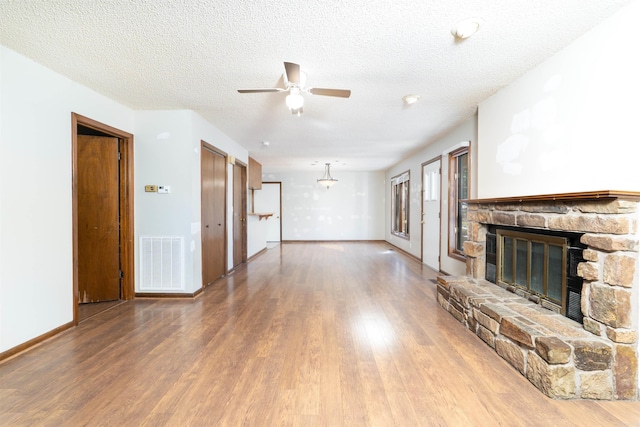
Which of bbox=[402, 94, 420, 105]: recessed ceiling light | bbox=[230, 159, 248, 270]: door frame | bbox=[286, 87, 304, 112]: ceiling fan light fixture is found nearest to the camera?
bbox=[286, 87, 304, 112]: ceiling fan light fixture

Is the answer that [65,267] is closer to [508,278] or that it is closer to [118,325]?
[118,325]

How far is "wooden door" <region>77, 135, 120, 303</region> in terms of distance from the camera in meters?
3.51

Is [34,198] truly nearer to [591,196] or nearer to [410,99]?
[410,99]

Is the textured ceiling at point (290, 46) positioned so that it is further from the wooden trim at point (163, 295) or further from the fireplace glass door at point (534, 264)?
the wooden trim at point (163, 295)

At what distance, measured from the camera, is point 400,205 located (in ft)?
27.3

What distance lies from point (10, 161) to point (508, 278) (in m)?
4.39

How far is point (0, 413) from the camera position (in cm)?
165

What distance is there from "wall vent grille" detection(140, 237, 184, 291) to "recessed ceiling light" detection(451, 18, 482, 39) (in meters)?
3.50

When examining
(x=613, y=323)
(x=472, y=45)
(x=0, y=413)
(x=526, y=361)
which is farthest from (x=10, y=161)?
(x=613, y=323)

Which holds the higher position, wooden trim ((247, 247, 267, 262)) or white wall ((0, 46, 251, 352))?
white wall ((0, 46, 251, 352))

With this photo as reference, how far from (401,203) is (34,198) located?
7.36 metres

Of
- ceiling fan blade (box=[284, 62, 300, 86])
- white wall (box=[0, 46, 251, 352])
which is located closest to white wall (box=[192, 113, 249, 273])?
white wall (box=[0, 46, 251, 352])

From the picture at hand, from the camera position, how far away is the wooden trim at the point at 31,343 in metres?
2.22

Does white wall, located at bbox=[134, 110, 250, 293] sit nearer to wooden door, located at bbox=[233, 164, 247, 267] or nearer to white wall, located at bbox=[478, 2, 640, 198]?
wooden door, located at bbox=[233, 164, 247, 267]
